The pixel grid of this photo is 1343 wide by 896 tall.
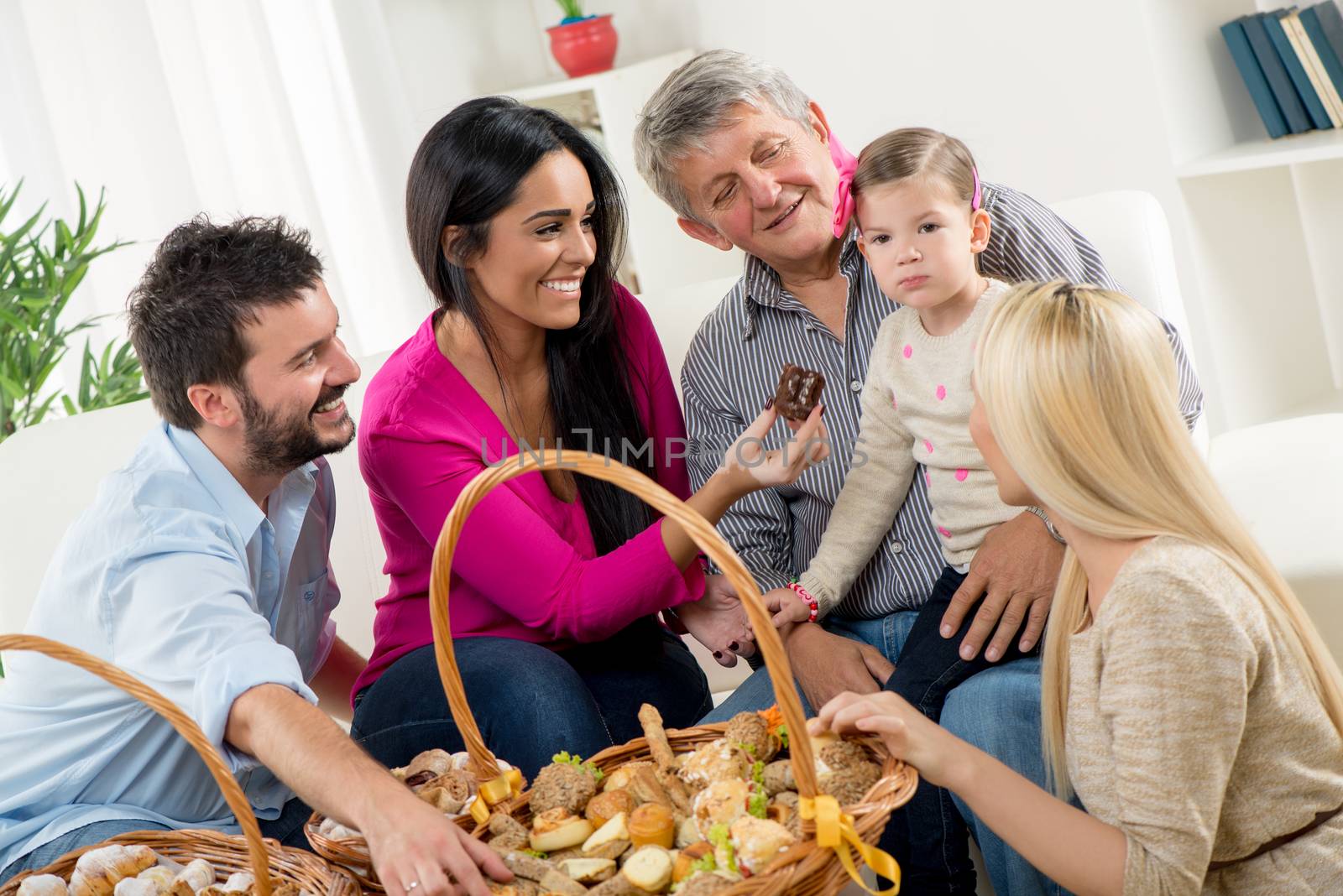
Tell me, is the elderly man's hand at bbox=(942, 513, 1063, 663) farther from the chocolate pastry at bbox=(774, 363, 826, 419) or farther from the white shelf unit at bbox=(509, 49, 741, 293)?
the white shelf unit at bbox=(509, 49, 741, 293)

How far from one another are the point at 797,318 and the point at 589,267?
0.33 metres

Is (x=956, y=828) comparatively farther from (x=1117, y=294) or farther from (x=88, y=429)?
(x=88, y=429)

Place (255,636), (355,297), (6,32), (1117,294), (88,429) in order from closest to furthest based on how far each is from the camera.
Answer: (1117,294) < (255,636) < (88,429) < (6,32) < (355,297)

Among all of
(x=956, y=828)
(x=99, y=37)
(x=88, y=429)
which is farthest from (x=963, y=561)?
(x=99, y=37)

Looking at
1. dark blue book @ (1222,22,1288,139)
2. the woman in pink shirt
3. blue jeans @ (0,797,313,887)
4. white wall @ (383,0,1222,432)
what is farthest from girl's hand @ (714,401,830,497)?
dark blue book @ (1222,22,1288,139)

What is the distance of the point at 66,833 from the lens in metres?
1.50

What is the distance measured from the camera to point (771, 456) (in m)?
1.59

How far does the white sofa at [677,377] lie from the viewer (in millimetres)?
1674

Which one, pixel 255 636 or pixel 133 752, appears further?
pixel 133 752

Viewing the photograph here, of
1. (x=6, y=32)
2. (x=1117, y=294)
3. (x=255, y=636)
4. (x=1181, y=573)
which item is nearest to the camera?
(x=1181, y=573)

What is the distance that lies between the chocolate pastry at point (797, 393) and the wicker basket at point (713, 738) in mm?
495

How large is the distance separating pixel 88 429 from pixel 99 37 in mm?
1772

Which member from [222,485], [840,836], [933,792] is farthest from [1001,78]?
[840,836]

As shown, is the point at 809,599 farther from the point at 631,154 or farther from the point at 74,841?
the point at 631,154
